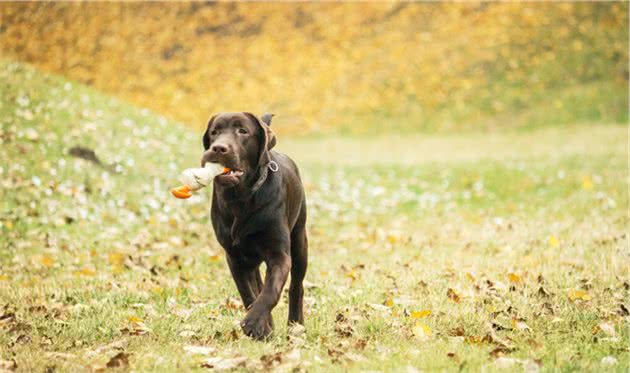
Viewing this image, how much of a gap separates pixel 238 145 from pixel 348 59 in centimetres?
2333

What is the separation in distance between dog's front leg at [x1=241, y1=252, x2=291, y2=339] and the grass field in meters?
0.12

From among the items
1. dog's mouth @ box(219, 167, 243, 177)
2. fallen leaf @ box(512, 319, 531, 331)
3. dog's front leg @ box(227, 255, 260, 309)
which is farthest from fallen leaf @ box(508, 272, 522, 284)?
dog's mouth @ box(219, 167, 243, 177)

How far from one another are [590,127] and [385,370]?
18.0m

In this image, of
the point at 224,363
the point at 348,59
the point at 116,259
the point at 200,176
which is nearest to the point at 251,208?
the point at 200,176

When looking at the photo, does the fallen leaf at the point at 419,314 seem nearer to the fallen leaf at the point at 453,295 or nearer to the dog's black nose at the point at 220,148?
the fallen leaf at the point at 453,295

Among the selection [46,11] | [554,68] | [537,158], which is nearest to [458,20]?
[554,68]

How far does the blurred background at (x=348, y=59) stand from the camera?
902 inches

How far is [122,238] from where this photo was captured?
8953 mm

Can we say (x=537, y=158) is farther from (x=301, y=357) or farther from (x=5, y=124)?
(x=301, y=357)

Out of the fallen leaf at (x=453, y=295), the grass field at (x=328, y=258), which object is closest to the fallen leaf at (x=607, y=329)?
the grass field at (x=328, y=258)

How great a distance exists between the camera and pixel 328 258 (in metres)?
8.08

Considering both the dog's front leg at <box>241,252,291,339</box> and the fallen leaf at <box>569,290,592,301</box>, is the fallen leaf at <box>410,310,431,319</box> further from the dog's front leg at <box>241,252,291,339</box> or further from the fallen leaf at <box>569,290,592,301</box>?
the fallen leaf at <box>569,290,592,301</box>

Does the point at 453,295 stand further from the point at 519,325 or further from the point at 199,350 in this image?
the point at 199,350

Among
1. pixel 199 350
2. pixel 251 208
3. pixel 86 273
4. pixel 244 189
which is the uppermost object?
pixel 244 189
